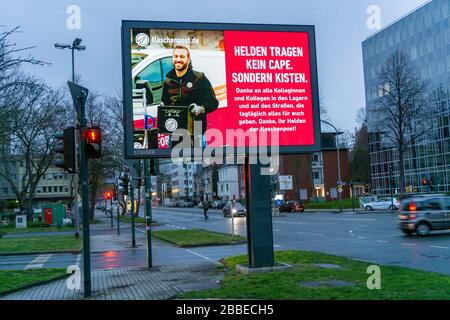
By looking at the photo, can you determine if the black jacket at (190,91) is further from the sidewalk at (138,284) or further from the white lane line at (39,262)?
the white lane line at (39,262)

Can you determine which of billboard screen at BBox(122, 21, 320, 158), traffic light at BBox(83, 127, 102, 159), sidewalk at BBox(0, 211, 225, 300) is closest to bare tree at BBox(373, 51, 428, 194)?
sidewalk at BBox(0, 211, 225, 300)

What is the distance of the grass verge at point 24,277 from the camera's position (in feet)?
36.5

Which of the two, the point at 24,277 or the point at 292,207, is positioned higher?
the point at 292,207

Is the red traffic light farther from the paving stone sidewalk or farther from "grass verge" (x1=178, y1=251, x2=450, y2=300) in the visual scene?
"grass verge" (x1=178, y1=251, x2=450, y2=300)

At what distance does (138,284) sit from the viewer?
11.4 metres

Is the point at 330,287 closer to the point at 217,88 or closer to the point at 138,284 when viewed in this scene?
the point at 138,284

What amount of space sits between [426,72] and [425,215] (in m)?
54.6

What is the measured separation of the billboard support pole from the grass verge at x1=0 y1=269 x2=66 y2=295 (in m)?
4.76

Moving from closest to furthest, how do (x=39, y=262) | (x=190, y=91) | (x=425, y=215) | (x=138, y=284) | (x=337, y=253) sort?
(x=190, y=91) < (x=138, y=284) < (x=337, y=253) < (x=39, y=262) < (x=425, y=215)

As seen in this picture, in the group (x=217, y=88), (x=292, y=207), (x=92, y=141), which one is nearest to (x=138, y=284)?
(x=92, y=141)
